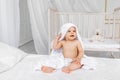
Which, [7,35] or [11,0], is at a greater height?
[11,0]

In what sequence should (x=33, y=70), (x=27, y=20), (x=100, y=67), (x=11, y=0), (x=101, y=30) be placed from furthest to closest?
(x=27, y=20), (x=101, y=30), (x=11, y=0), (x=100, y=67), (x=33, y=70)

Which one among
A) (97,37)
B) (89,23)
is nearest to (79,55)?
(97,37)

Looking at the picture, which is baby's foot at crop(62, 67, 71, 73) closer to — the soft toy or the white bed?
the white bed

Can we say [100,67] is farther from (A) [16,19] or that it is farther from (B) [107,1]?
(B) [107,1]

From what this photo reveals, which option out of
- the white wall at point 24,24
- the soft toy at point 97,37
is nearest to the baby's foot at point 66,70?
the soft toy at point 97,37

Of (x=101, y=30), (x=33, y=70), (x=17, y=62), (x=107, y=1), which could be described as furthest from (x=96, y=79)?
(x=107, y=1)

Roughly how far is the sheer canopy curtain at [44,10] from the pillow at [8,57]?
1501mm

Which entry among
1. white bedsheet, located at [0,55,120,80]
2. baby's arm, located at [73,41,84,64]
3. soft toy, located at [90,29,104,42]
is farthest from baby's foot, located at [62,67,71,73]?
soft toy, located at [90,29,104,42]

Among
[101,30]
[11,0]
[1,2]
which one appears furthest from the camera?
[101,30]

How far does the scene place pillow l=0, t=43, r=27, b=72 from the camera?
1558mm

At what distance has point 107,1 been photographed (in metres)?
4.17

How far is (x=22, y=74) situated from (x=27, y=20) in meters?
3.27

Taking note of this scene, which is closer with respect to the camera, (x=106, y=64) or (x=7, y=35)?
(x=106, y=64)

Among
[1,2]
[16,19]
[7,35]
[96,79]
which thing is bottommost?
[96,79]
